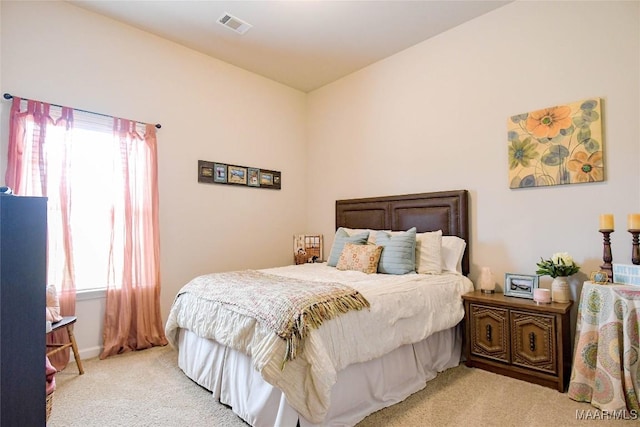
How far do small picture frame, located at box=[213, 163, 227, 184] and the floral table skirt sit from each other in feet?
11.5

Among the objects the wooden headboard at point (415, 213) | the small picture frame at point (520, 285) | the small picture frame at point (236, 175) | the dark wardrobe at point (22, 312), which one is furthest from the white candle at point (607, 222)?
the small picture frame at point (236, 175)

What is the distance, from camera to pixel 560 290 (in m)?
2.46

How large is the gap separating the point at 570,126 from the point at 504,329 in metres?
1.68

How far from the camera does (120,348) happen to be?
3.00m

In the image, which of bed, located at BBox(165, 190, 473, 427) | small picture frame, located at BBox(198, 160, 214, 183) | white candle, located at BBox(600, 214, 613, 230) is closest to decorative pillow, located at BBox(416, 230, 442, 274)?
bed, located at BBox(165, 190, 473, 427)

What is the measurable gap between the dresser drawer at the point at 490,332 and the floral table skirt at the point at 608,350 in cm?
43

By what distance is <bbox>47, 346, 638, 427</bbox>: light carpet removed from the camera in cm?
193

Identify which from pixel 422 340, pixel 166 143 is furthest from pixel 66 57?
pixel 422 340

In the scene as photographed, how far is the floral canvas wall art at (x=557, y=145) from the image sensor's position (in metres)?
2.50

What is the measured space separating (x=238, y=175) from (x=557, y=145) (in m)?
3.23

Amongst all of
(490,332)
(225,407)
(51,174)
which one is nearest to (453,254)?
(490,332)

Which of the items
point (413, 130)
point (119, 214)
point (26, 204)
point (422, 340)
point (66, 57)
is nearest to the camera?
point (26, 204)

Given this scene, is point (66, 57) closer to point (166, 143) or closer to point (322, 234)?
point (166, 143)

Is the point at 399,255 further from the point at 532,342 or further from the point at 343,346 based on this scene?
the point at 343,346
